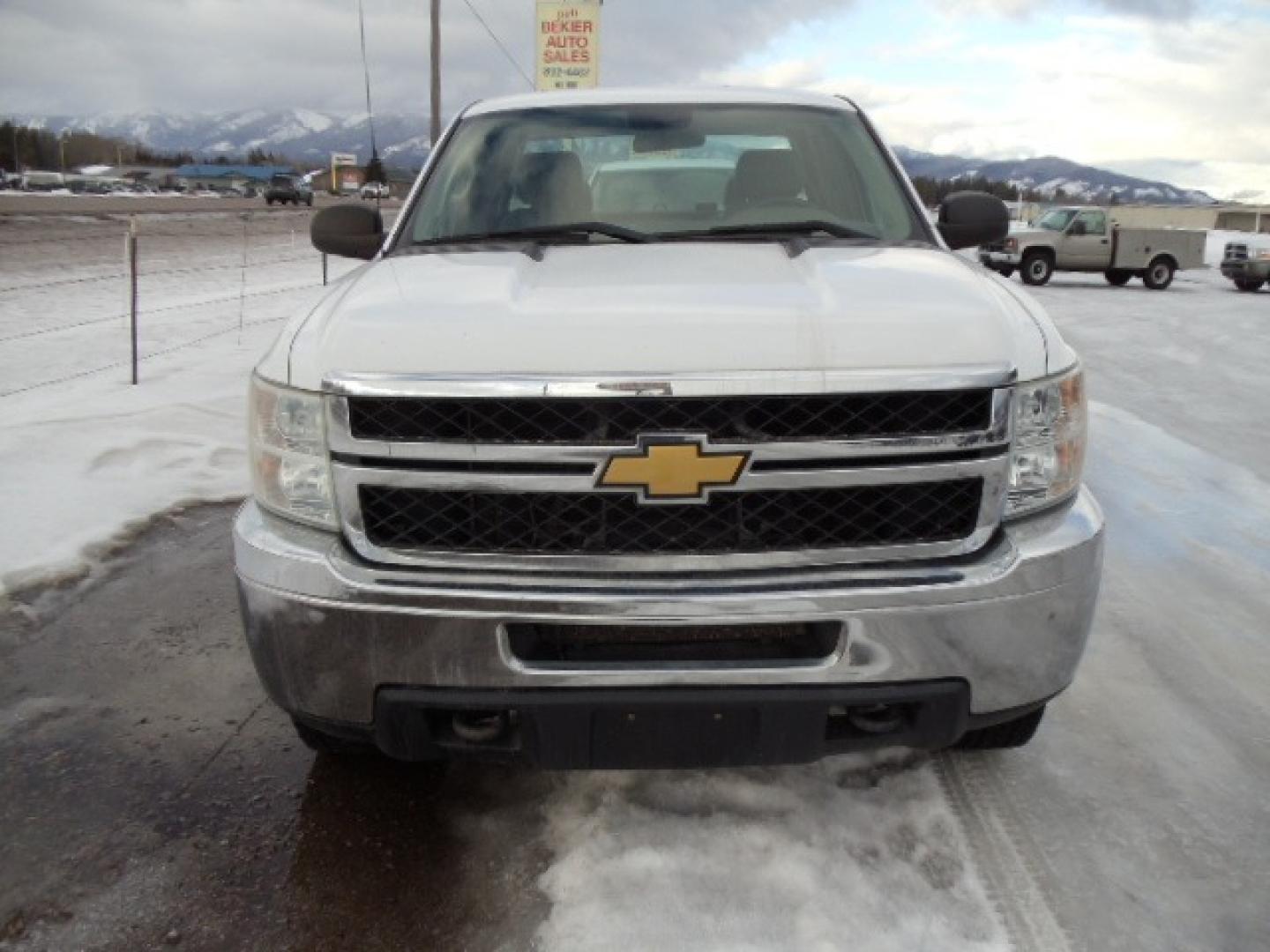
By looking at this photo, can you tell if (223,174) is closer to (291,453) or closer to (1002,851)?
(291,453)

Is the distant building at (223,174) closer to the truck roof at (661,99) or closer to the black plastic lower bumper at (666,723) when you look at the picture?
the truck roof at (661,99)

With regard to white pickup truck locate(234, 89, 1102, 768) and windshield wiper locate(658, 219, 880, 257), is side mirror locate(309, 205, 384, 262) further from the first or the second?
white pickup truck locate(234, 89, 1102, 768)

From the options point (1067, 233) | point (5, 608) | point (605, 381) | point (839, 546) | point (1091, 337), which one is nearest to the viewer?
point (605, 381)

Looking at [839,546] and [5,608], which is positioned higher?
[839,546]

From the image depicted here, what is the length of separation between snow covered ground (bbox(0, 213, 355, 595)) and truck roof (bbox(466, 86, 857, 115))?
151 cm

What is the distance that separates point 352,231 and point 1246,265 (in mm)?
24284

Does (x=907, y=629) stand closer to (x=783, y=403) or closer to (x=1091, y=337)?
(x=783, y=403)

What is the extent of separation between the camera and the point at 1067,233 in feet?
76.3

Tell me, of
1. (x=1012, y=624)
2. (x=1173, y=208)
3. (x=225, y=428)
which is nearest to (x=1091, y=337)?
(x=225, y=428)

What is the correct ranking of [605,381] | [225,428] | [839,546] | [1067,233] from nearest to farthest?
[605,381]
[839,546]
[225,428]
[1067,233]

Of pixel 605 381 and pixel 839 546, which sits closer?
pixel 605 381

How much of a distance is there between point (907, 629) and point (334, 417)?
1258 millimetres

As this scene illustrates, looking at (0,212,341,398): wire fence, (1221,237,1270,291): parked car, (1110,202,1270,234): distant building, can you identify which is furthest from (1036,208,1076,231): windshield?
(1110,202,1270,234): distant building

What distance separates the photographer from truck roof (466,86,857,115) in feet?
12.9
